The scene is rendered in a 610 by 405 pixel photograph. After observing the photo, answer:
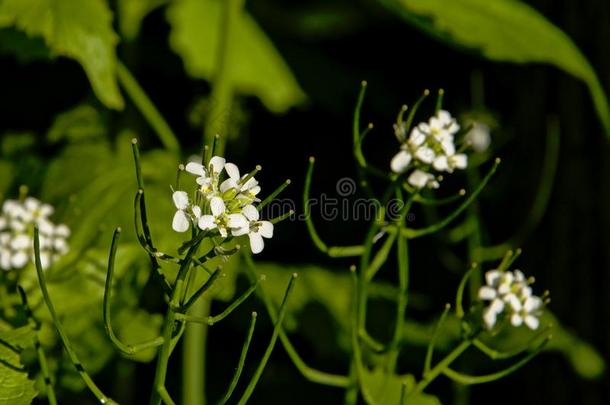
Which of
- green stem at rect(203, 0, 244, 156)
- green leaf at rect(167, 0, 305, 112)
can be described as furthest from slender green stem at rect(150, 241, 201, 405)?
green leaf at rect(167, 0, 305, 112)

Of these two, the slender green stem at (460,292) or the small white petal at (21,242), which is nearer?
the slender green stem at (460,292)

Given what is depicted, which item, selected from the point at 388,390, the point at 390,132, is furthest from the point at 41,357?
the point at 390,132

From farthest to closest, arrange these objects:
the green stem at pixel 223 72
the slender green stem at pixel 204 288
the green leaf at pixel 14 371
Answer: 1. the green stem at pixel 223 72
2. the green leaf at pixel 14 371
3. the slender green stem at pixel 204 288

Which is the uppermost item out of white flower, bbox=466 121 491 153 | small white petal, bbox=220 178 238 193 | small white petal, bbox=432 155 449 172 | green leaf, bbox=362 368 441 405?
small white petal, bbox=220 178 238 193

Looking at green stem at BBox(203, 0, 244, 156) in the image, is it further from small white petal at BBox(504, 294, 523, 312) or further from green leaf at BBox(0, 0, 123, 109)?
small white petal at BBox(504, 294, 523, 312)

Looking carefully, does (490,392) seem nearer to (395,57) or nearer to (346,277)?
A: (346,277)

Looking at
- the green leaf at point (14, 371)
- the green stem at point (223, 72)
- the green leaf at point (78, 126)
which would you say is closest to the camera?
the green leaf at point (14, 371)

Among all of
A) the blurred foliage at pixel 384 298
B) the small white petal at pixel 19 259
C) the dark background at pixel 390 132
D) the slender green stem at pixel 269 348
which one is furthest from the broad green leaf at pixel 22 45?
the slender green stem at pixel 269 348

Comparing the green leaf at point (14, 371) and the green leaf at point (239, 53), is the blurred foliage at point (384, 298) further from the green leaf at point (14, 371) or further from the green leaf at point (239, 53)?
the green leaf at point (14, 371)
